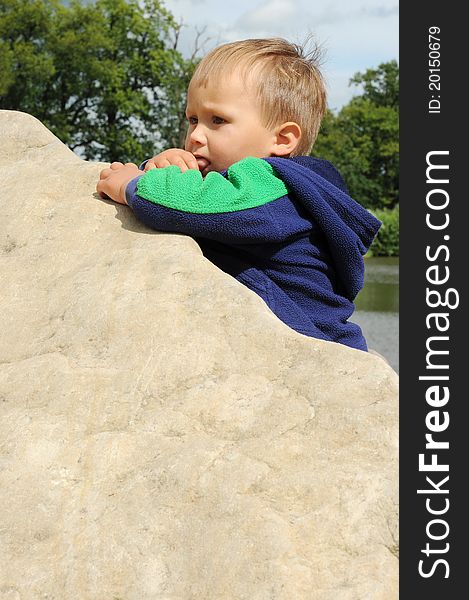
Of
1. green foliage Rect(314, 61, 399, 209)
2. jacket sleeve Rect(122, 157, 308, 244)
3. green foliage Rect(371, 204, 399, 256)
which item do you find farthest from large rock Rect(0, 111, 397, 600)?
green foliage Rect(314, 61, 399, 209)

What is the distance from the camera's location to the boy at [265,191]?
9.45 feet

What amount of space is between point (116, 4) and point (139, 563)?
134ft

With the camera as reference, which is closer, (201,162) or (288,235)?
(288,235)

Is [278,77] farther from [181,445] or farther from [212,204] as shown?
[181,445]

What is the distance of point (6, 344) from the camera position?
2.76m

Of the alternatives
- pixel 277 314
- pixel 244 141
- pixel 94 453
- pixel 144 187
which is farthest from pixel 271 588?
pixel 244 141

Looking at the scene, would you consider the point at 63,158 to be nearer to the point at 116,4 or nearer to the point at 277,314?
the point at 277,314

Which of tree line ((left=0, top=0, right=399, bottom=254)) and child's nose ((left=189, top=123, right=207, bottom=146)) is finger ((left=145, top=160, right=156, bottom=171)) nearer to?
child's nose ((left=189, top=123, right=207, bottom=146))

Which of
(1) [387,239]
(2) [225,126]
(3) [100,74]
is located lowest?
(2) [225,126]

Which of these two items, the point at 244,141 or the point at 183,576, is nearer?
the point at 183,576

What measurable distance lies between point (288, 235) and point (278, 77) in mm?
701

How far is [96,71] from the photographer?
37.7 metres

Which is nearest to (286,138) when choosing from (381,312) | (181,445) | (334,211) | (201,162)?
(201,162)

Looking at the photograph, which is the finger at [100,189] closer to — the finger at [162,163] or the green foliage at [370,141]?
the finger at [162,163]
